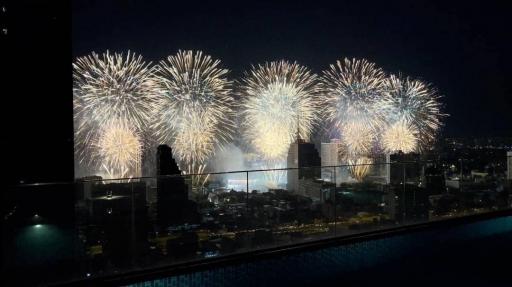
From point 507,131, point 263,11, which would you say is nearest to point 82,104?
point 263,11

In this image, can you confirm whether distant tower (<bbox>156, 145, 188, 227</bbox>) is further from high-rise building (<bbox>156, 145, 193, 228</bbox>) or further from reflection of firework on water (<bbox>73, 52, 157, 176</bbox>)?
reflection of firework on water (<bbox>73, 52, 157, 176</bbox>)

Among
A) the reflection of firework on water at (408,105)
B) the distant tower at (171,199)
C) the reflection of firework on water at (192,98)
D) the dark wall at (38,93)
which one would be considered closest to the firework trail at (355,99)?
the reflection of firework on water at (408,105)

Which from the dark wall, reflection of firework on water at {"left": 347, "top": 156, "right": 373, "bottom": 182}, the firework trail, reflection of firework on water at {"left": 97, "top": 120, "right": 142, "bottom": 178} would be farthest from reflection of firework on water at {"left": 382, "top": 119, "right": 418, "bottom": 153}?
the dark wall

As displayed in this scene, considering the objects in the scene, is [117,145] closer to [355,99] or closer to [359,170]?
[355,99]

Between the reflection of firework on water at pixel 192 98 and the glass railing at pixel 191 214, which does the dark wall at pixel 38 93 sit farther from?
the reflection of firework on water at pixel 192 98

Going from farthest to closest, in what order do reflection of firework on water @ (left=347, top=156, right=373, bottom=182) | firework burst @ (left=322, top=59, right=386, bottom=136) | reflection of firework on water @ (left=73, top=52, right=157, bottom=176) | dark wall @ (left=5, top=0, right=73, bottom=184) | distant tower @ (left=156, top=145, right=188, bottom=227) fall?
firework burst @ (left=322, top=59, right=386, bottom=136)
reflection of firework on water @ (left=73, top=52, right=157, bottom=176)
reflection of firework on water @ (left=347, top=156, right=373, bottom=182)
dark wall @ (left=5, top=0, right=73, bottom=184)
distant tower @ (left=156, top=145, right=188, bottom=227)

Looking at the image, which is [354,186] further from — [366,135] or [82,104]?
[366,135]

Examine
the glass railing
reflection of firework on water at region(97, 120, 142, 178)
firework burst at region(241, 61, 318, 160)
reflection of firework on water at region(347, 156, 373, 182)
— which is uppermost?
firework burst at region(241, 61, 318, 160)

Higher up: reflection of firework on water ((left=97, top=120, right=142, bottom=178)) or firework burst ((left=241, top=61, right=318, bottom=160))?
firework burst ((left=241, top=61, right=318, bottom=160))
